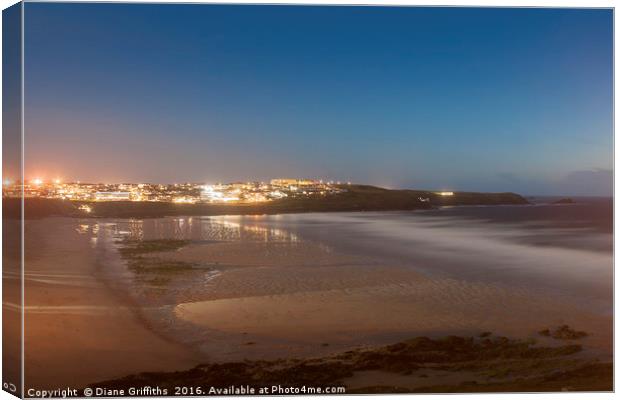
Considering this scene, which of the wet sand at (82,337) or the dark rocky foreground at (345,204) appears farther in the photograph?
the dark rocky foreground at (345,204)

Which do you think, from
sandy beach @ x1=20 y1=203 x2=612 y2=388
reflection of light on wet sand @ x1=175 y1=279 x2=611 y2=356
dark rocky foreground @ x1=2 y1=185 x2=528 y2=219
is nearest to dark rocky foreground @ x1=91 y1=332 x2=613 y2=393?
sandy beach @ x1=20 y1=203 x2=612 y2=388

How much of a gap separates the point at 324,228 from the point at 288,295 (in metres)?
5.83

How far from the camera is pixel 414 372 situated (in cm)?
427

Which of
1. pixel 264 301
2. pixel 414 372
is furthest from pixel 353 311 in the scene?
pixel 414 372

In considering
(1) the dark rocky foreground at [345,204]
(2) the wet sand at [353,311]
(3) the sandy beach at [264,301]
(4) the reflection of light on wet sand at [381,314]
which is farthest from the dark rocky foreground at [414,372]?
(1) the dark rocky foreground at [345,204]

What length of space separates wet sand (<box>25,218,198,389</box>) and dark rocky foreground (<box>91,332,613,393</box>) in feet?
0.55

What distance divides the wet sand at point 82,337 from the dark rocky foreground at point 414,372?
A: 6.6 inches

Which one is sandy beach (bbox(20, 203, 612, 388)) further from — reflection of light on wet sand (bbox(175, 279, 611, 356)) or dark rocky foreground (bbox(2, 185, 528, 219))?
dark rocky foreground (bbox(2, 185, 528, 219))

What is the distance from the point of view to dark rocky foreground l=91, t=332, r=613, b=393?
4176 mm

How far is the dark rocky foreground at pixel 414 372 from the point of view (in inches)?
164

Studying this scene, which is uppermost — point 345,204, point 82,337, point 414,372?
point 345,204

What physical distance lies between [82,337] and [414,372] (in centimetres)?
291

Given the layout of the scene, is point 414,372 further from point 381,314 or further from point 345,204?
point 345,204

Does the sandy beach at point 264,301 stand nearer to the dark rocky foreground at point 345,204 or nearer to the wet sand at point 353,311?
the wet sand at point 353,311
